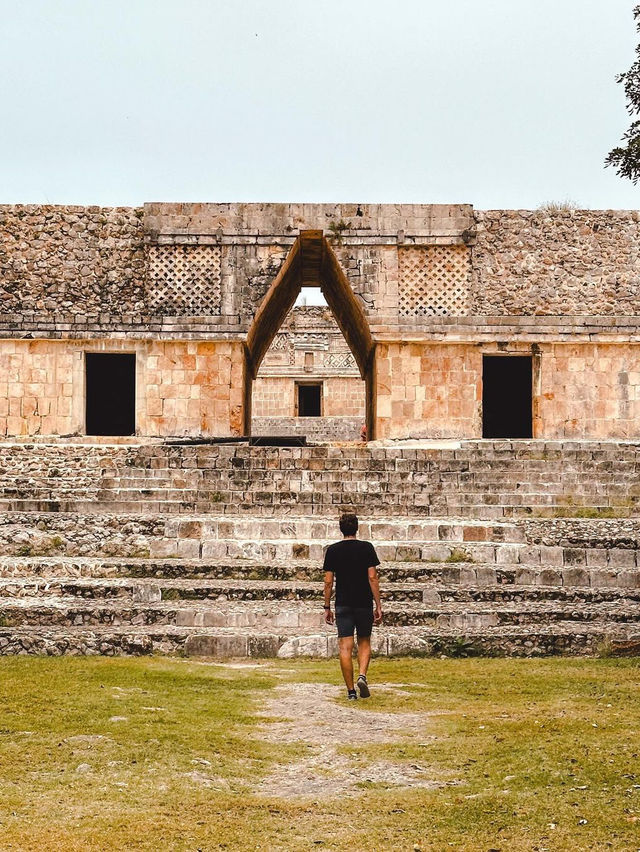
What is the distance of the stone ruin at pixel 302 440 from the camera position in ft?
24.6

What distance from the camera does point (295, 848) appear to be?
132 inches

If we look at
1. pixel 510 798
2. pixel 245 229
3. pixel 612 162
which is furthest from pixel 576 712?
pixel 245 229

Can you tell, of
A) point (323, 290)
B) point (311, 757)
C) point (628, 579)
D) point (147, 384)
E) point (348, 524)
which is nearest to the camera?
point (311, 757)

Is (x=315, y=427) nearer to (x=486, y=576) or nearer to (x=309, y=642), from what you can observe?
(x=486, y=576)

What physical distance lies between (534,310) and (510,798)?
42.4 ft

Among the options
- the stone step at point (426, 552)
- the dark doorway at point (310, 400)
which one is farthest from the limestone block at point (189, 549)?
the dark doorway at point (310, 400)

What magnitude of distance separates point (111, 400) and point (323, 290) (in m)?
5.11

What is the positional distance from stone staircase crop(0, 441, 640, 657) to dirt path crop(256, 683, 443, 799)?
1.32m

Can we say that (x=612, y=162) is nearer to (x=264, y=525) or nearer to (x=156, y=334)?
(x=264, y=525)

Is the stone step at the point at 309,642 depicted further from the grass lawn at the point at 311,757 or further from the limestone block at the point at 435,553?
the limestone block at the point at 435,553

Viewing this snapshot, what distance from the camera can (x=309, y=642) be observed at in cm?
693

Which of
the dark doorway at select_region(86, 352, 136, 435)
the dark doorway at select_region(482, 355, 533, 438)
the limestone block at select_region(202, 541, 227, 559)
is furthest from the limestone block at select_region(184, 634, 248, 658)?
the dark doorway at select_region(482, 355, 533, 438)

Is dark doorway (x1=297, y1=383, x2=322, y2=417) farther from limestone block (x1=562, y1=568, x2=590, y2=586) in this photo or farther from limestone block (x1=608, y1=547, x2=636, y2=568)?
limestone block (x1=562, y1=568, x2=590, y2=586)

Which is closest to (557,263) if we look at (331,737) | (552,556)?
(552,556)
